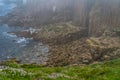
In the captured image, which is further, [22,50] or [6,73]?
[22,50]

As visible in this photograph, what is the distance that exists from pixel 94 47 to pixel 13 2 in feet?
379

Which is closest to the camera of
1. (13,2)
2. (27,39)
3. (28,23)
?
(27,39)

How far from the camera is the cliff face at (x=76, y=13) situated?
103625mm

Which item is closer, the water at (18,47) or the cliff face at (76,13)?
the water at (18,47)

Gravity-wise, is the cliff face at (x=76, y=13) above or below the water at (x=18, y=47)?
above

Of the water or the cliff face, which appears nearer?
the water

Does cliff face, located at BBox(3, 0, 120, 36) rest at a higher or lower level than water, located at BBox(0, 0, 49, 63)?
higher

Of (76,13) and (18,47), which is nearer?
(18,47)

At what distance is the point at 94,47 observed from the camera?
79.8 meters

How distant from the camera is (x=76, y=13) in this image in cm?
12612

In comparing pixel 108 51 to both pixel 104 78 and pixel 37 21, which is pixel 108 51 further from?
pixel 37 21

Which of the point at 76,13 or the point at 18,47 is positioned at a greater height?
the point at 76,13

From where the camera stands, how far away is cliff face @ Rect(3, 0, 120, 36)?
10362 cm

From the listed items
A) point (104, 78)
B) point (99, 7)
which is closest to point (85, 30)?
point (99, 7)
